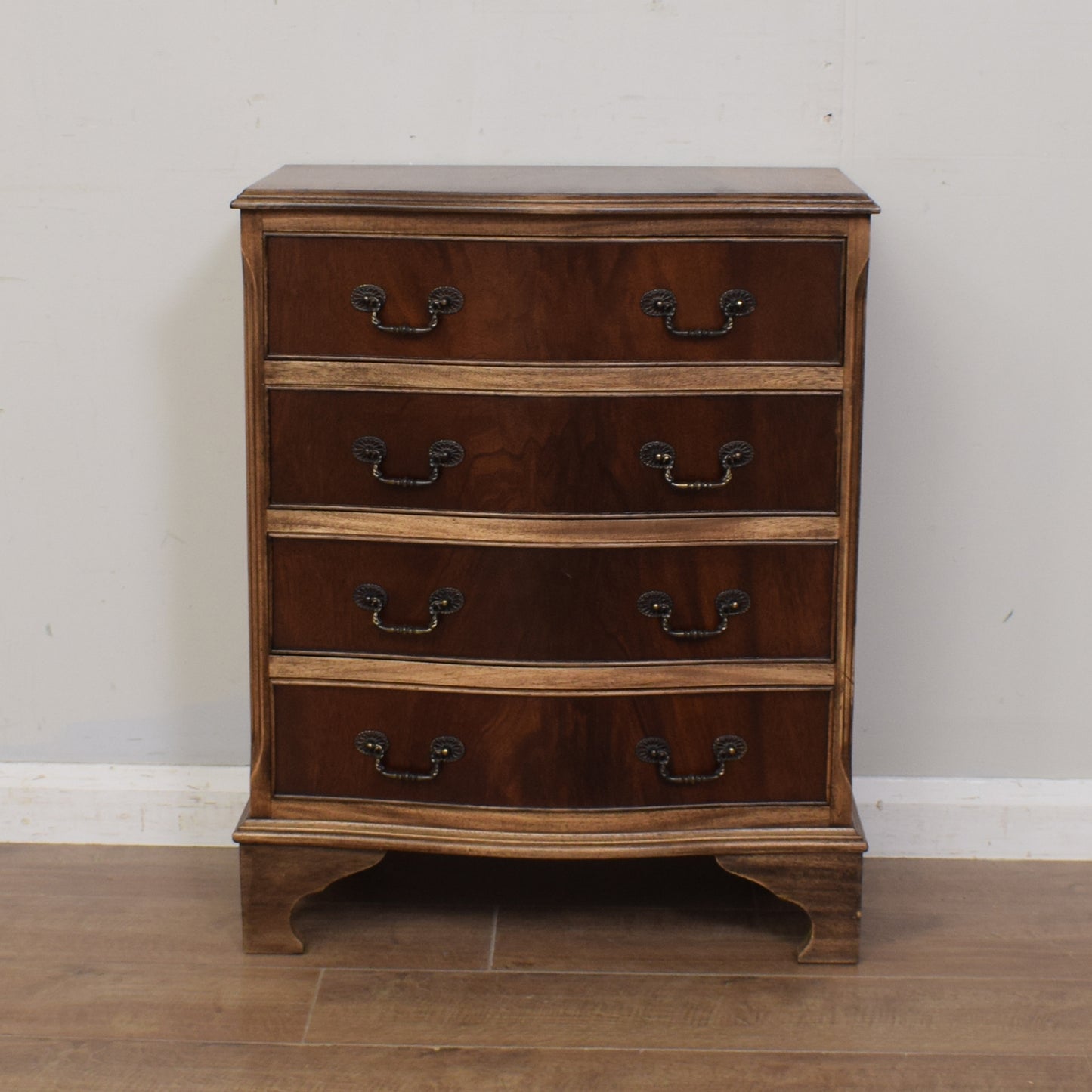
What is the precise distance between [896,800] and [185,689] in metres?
1.22

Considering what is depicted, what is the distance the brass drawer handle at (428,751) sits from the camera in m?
2.11

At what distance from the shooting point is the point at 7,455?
2463mm

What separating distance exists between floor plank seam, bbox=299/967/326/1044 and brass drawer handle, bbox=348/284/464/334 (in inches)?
36.5

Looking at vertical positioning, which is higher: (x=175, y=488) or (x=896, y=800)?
(x=175, y=488)

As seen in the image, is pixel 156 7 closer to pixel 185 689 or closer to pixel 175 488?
pixel 175 488

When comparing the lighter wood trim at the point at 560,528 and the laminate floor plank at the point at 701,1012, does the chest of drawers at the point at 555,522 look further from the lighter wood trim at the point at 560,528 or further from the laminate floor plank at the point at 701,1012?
the laminate floor plank at the point at 701,1012

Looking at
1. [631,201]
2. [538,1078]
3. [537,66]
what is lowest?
[538,1078]

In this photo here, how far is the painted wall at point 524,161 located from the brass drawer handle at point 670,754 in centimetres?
47

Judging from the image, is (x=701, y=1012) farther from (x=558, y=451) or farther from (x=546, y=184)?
(x=546, y=184)

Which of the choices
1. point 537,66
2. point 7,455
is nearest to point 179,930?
point 7,455

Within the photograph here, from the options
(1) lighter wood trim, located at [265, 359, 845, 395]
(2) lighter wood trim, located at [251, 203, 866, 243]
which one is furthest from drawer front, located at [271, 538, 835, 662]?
(2) lighter wood trim, located at [251, 203, 866, 243]

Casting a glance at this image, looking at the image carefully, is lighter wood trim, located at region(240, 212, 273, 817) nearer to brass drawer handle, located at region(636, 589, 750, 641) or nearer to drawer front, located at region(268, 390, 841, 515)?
drawer front, located at region(268, 390, 841, 515)

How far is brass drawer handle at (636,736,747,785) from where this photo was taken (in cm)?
210

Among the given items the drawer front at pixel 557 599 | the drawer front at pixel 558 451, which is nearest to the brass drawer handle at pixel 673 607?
the drawer front at pixel 557 599
